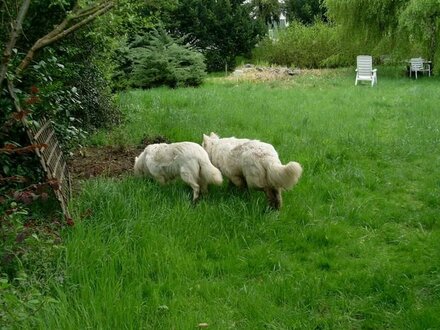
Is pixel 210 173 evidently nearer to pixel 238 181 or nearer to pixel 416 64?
pixel 238 181

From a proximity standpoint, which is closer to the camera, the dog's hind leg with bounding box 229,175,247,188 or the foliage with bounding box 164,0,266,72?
the dog's hind leg with bounding box 229,175,247,188

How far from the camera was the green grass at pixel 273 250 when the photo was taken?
12.6ft

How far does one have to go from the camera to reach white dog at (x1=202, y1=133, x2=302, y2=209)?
5480 millimetres

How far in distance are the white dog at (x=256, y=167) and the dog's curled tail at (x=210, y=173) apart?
0.27 meters

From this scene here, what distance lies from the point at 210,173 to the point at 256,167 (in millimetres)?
638

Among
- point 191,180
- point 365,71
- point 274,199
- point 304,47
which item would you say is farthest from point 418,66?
point 191,180

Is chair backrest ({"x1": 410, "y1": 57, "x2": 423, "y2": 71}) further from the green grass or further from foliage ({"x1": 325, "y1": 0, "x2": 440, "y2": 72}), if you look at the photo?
the green grass

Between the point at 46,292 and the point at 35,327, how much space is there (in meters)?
0.53

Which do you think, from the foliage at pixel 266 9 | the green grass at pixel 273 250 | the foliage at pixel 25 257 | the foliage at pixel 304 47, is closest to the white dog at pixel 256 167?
the green grass at pixel 273 250

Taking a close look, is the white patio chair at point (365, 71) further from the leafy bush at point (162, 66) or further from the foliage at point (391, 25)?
the leafy bush at point (162, 66)

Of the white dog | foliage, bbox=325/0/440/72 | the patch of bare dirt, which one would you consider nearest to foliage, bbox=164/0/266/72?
foliage, bbox=325/0/440/72

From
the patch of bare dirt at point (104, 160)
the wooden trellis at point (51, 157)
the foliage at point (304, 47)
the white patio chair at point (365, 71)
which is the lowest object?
the patch of bare dirt at point (104, 160)

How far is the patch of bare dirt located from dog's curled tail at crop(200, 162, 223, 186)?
167cm

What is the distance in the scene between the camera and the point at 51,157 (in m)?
5.68
